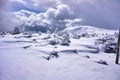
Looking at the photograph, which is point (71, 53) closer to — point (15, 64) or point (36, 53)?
Result: point (36, 53)

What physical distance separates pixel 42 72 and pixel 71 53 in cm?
584

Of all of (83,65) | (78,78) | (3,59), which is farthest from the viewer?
(83,65)

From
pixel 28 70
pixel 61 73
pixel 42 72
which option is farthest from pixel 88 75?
pixel 28 70

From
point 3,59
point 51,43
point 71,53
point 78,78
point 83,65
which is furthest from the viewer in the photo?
point 51,43

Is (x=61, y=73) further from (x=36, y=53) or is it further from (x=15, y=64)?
(x=36, y=53)

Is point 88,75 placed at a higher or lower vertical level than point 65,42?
lower

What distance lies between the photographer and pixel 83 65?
38.1 ft

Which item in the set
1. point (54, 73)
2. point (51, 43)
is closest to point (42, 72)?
point (54, 73)

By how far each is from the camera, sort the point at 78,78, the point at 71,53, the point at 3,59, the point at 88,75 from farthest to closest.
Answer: the point at 71,53 < the point at 3,59 < the point at 88,75 < the point at 78,78

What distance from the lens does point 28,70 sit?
936 centimetres

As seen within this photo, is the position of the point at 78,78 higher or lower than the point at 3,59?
lower

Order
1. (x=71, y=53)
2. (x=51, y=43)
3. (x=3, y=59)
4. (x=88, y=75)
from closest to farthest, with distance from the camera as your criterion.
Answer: (x=88, y=75), (x=3, y=59), (x=71, y=53), (x=51, y=43)

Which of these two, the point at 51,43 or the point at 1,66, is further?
the point at 51,43

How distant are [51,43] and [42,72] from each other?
9.76m
